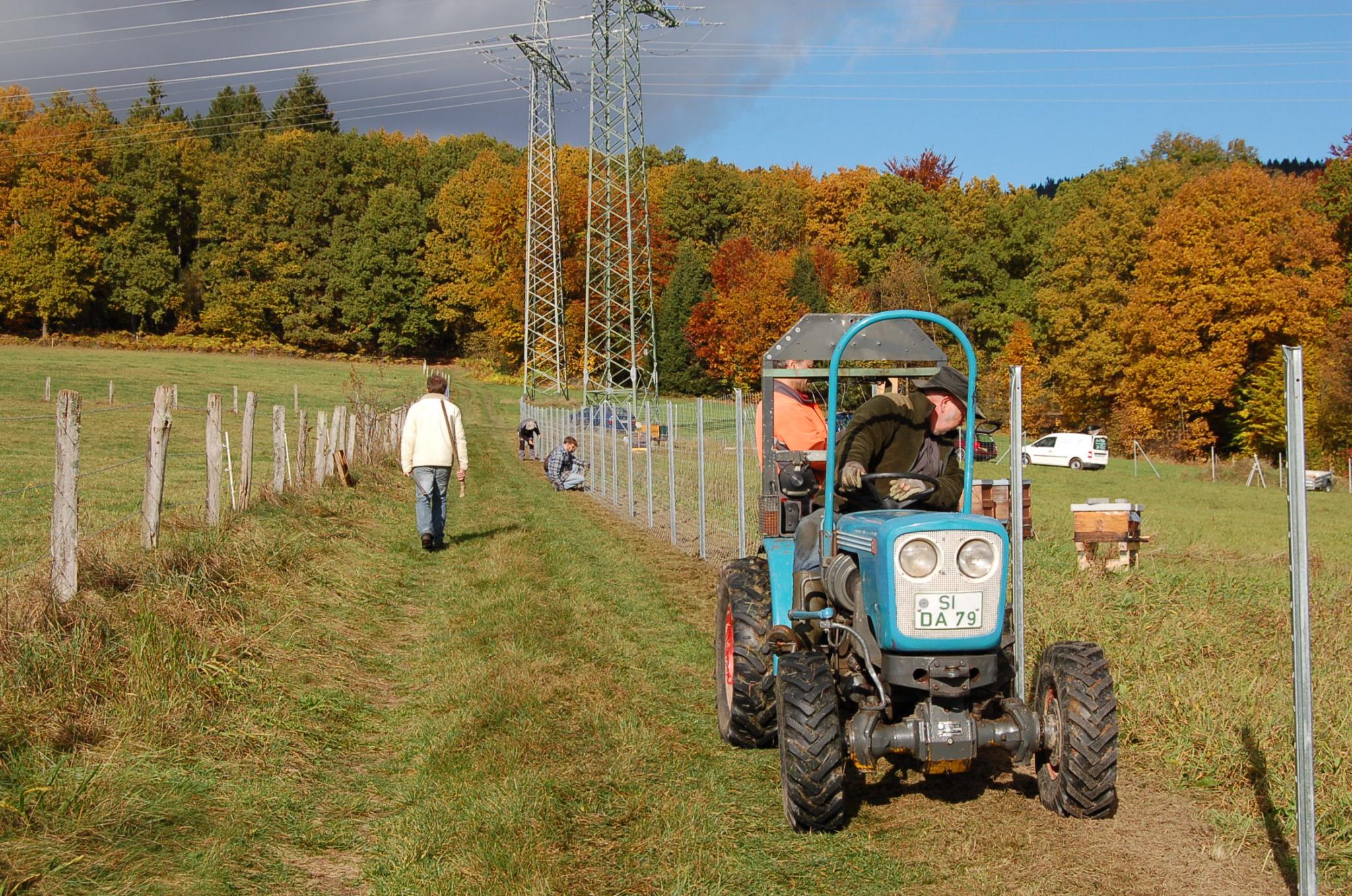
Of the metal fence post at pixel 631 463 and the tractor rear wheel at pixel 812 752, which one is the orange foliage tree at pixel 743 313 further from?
the tractor rear wheel at pixel 812 752

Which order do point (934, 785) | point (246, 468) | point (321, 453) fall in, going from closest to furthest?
point (934, 785) → point (246, 468) → point (321, 453)

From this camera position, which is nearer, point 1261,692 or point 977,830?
point 977,830

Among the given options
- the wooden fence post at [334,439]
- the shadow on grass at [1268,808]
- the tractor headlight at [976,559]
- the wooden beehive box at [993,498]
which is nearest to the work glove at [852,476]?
the tractor headlight at [976,559]

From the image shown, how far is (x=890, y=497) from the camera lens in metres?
5.19

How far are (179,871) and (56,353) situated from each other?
191ft

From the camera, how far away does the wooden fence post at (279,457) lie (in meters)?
12.7

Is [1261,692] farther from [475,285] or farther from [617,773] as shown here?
[475,285]

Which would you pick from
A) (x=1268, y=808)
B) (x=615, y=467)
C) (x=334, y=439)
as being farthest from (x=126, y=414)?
(x=1268, y=808)

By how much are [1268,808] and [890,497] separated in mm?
2048

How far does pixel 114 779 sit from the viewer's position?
477 cm

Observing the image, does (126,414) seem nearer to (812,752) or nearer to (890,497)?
(890,497)

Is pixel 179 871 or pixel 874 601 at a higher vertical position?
pixel 874 601

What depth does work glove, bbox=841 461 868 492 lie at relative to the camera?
5.10m

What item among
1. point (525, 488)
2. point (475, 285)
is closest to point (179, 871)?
point (525, 488)
